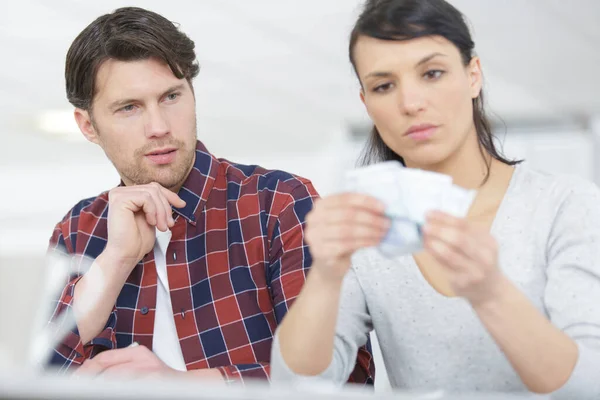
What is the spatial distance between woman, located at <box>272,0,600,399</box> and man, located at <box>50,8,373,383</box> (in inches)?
6.5

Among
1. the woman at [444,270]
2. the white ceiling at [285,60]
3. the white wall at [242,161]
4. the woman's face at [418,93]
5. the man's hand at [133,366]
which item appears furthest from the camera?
the white wall at [242,161]

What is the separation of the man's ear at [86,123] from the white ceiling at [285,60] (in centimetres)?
169

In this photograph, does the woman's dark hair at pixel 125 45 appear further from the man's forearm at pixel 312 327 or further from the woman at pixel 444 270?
the man's forearm at pixel 312 327

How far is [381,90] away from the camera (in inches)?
40.5

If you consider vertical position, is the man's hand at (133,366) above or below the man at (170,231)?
below

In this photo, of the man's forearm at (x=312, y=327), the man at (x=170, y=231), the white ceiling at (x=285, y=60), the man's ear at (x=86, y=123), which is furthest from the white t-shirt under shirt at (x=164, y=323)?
the white ceiling at (x=285, y=60)

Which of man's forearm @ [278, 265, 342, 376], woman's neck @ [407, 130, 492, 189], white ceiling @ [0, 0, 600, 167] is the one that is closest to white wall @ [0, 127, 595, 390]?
white ceiling @ [0, 0, 600, 167]

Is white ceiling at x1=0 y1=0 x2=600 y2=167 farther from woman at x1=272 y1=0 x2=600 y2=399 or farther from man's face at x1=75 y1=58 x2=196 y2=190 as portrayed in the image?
woman at x1=272 y1=0 x2=600 y2=399

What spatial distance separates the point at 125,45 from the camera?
1.33m

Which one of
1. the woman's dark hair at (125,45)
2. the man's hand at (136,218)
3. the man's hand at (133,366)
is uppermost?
the woman's dark hair at (125,45)

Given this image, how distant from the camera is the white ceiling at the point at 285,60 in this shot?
400cm

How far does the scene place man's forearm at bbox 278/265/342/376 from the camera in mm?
891

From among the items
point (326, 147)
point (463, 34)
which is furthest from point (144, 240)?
point (326, 147)

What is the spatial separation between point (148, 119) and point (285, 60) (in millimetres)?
3647
